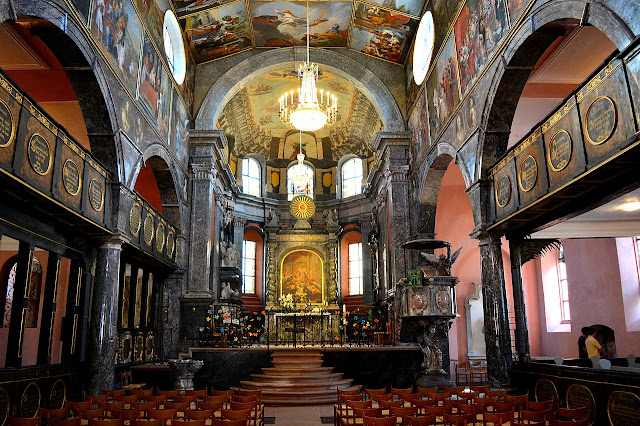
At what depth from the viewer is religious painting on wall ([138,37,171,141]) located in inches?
507

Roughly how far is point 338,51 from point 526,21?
10.5m

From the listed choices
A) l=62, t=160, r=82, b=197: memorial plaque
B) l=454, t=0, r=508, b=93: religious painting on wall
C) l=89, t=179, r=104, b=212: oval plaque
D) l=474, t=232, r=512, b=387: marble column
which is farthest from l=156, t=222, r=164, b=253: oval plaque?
l=454, t=0, r=508, b=93: religious painting on wall

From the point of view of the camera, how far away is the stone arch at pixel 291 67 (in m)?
18.0

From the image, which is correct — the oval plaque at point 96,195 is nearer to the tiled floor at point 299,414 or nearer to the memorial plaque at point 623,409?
the tiled floor at point 299,414

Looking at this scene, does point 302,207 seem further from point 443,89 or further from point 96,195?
point 96,195

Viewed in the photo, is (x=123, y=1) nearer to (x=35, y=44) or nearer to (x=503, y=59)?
(x=35, y=44)

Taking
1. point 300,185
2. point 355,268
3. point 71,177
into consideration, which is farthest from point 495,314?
point 300,185

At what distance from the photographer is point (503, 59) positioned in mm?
10047

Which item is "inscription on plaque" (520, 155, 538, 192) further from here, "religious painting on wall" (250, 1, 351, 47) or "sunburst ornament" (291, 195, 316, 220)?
"sunburst ornament" (291, 195, 316, 220)

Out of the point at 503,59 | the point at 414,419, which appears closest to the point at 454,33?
the point at 503,59

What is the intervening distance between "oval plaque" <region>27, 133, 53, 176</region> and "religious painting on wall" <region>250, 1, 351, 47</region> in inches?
398

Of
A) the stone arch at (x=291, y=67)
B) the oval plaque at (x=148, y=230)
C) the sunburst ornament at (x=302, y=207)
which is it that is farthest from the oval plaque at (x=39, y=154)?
the sunburst ornament at (x=302, y=207)

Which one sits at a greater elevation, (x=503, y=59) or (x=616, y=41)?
(x=503, y=59)

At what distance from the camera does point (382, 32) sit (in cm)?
1723
